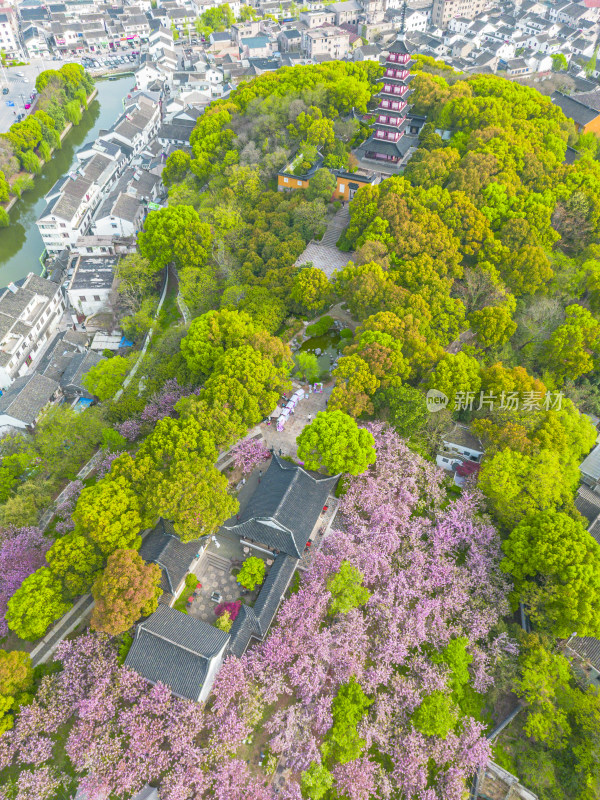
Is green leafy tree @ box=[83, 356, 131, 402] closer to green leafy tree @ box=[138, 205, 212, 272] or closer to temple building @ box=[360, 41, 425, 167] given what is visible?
green leafy tree @ box=[138, 205, 212, 272]

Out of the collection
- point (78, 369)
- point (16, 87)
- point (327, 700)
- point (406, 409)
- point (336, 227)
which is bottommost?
point (78, 369)

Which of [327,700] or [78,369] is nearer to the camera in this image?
[327,700]

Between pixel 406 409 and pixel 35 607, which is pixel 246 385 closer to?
pixel 406 409

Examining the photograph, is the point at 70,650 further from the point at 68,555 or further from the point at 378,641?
the point at 378,641

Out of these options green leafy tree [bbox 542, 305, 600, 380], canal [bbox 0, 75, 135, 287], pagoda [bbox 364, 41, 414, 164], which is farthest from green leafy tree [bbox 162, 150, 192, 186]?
green leafy tree [bbox 542, 305, 600, 380]

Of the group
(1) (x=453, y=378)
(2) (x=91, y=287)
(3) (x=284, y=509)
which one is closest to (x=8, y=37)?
(2) (x=91, y=287)

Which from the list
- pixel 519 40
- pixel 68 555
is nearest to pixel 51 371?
pixel 68 555
